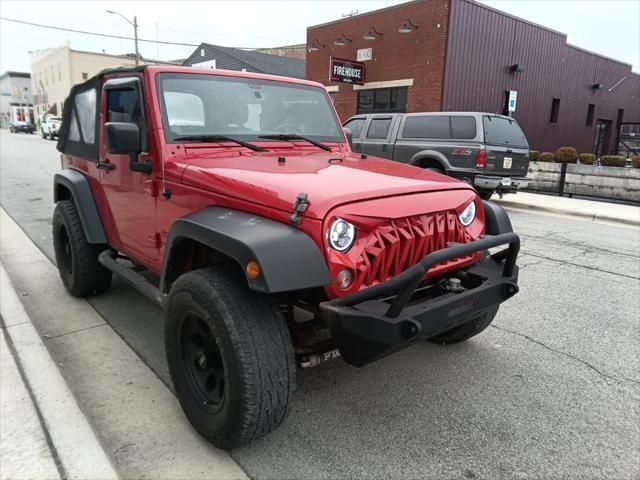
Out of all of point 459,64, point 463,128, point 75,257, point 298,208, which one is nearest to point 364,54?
point 459,64

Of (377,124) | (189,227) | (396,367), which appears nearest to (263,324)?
(189,227)

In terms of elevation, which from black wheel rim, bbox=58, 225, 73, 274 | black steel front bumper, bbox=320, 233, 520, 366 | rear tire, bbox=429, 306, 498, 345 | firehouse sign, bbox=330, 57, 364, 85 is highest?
firehouse sign, bbox=330, 57, 364, 85

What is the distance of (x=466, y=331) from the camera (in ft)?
11.6

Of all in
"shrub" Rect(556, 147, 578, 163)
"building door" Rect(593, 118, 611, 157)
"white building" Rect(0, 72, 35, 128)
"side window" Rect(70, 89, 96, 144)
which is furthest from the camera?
"white building" Rect(0, 72, 35, 128)

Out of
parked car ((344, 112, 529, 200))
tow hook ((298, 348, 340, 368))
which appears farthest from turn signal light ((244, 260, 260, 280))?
parked car ((344, 112, 529, 200))

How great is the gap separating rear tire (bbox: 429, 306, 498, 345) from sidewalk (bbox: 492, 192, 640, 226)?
8.08 meters

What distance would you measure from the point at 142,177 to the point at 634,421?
336 centimetres

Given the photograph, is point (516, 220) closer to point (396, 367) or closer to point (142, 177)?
point (396, 367)

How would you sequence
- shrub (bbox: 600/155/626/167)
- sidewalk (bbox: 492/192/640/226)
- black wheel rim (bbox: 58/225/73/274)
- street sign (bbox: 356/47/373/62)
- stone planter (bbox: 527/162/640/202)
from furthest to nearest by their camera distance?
1. street sign (bbox: 356/47/373/62)
2. shrub (bbox: 600/155/626/167)
3. stone planter (bbox: 527/162/640/202)
4. sidewalk (bbox: 492/192/640/226)
5. black wheel rim (bbox: 58/225/73/274)

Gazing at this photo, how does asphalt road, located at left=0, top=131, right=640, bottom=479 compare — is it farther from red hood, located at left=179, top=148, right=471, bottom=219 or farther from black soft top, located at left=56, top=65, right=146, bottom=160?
black soft top, located at left=56, top=65, right=146, bottom=160

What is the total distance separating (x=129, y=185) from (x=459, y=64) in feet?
53.3

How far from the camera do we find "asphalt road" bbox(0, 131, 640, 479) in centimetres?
247

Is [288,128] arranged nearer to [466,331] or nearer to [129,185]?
[129,185]

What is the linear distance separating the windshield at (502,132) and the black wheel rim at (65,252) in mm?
8201
